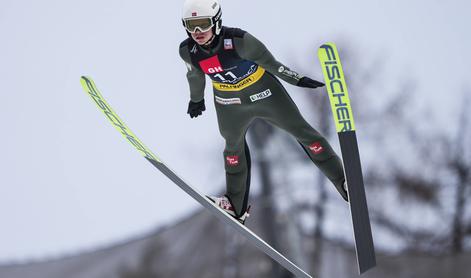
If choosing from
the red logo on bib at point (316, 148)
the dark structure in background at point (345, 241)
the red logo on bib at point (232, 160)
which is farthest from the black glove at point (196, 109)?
the dark structure in background at point (345, 241)

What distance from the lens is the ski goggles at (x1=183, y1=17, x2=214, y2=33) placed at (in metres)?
4.48

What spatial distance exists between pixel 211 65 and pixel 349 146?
969 mm

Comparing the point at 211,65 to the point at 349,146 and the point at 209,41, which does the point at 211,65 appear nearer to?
the point at 209,41

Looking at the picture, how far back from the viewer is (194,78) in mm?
4938

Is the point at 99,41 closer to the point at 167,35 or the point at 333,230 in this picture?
the point at 167,35

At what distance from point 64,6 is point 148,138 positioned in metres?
2.78

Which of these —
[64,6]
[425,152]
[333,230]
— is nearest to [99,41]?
[64,6]

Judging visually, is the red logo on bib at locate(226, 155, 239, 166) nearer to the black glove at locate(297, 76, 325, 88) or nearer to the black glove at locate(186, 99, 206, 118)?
the black glove at locate(186, 99, 206, 118)

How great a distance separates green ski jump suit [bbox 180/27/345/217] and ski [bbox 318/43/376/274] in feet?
0.81

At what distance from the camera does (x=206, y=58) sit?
15.4ft

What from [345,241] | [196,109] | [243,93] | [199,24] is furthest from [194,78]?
[345,241]

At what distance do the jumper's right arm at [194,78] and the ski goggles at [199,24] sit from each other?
271 millimetres

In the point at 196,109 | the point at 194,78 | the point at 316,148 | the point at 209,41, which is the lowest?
the point at 316,148

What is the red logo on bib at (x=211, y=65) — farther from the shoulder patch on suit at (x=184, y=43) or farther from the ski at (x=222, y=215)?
the ski at (x=222, y=215)
